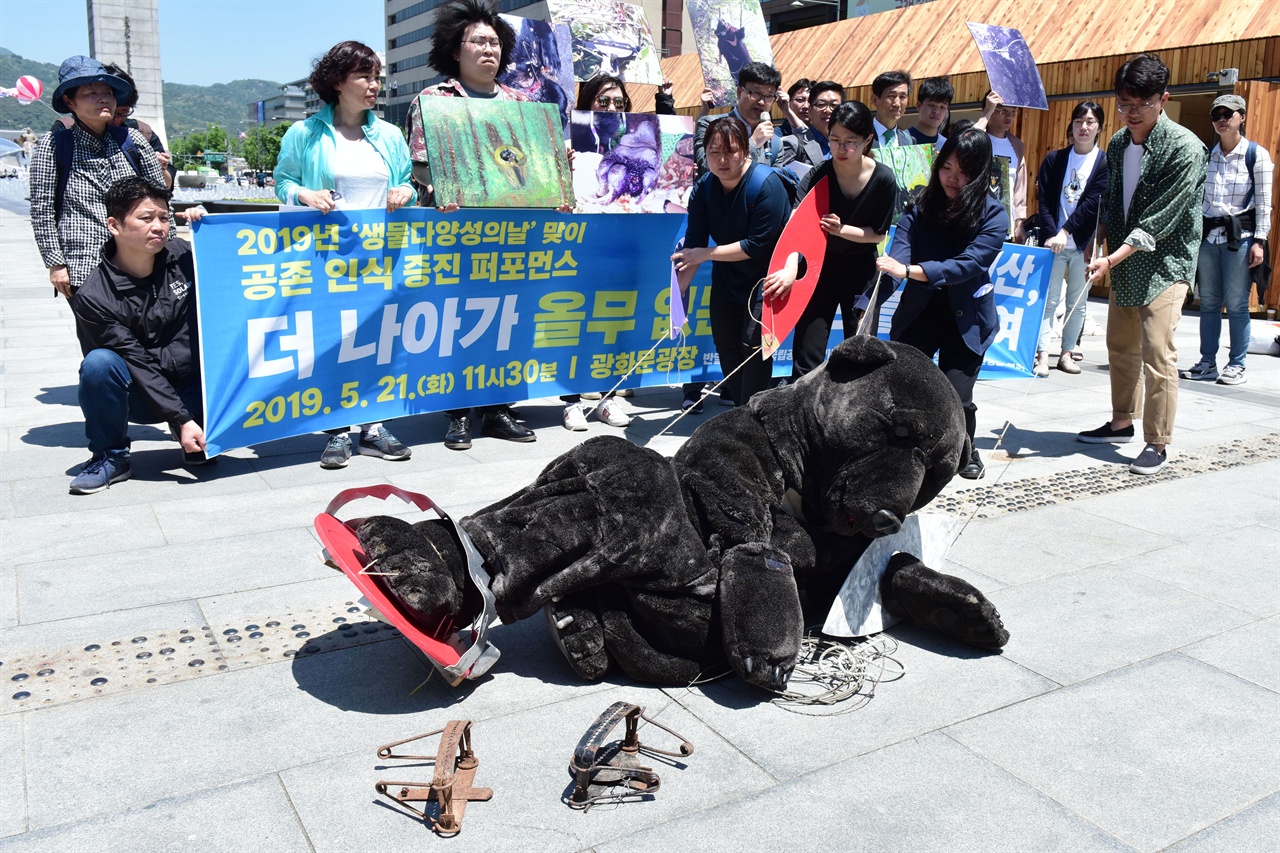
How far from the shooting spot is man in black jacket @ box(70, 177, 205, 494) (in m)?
4.68

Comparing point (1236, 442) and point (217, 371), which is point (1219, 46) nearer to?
point (1236, 442)

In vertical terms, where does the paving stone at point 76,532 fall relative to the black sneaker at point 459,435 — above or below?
below

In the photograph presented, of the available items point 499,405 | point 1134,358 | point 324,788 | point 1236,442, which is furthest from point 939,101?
point 324,788

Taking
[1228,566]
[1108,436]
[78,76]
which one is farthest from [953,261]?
[78,76]

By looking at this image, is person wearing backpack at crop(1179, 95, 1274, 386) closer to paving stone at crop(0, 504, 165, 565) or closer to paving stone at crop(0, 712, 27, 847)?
paving stone at crop(0, 504, 165, 565)

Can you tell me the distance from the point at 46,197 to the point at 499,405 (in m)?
2.58

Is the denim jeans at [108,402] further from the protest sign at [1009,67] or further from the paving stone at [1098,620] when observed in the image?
the protest sign at [1009,67]

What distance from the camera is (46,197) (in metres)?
5.25

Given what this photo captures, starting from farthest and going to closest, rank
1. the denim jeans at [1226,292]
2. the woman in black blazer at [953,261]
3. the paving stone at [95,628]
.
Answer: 1. the denim jeans at [1226,292]
2. the woman in black blazer at [953,261]
3. the paving stone at [95,628]

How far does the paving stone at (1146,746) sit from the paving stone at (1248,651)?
0.07m

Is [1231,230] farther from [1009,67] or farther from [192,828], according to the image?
[192,828]

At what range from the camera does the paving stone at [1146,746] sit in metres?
2.46

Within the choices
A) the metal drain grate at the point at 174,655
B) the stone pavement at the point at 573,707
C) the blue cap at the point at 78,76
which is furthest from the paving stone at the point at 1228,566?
the blue cap at the point at 78,76

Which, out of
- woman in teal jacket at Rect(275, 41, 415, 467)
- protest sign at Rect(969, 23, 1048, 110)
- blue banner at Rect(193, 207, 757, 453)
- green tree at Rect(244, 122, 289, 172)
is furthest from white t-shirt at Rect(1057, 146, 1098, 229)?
green tree at Rect(244, 122, 289, 172)
